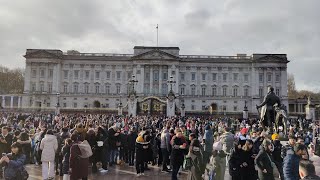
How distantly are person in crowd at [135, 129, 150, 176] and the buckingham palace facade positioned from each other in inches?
2581

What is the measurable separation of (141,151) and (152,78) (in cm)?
6727

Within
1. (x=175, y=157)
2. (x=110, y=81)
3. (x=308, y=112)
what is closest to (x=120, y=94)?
(x=110, y=81)

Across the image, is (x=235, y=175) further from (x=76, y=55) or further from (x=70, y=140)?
(x=76, y=55)

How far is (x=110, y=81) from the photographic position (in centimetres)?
8238

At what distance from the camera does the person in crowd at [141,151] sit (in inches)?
522

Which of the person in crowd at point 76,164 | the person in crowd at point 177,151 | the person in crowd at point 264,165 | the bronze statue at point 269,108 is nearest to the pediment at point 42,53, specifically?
the bronze statue at point 269,108

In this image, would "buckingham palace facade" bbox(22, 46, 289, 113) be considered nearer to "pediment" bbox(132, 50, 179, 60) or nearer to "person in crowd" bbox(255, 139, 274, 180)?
"pediment" bbox(132, 50, 179, 60)

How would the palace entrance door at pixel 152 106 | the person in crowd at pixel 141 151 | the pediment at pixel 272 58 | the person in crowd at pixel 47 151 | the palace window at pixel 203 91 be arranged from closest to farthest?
the person in crowd at pixel 47 151, the person in crowd at pixel 141 151, the palace entrance door at pixel 152 106, the pediment at pixel 272 58, the palace window at pixel 203 91

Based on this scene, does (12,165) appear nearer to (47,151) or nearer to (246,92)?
(47,151)

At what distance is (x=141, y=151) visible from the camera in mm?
13297

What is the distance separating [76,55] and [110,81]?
387 inches

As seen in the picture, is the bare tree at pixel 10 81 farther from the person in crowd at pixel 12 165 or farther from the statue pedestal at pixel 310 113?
the person in crowd at pixel 12 165

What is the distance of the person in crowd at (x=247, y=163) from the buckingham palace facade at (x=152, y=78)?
230 ft

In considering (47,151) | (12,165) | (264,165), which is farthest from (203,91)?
(12,165)
